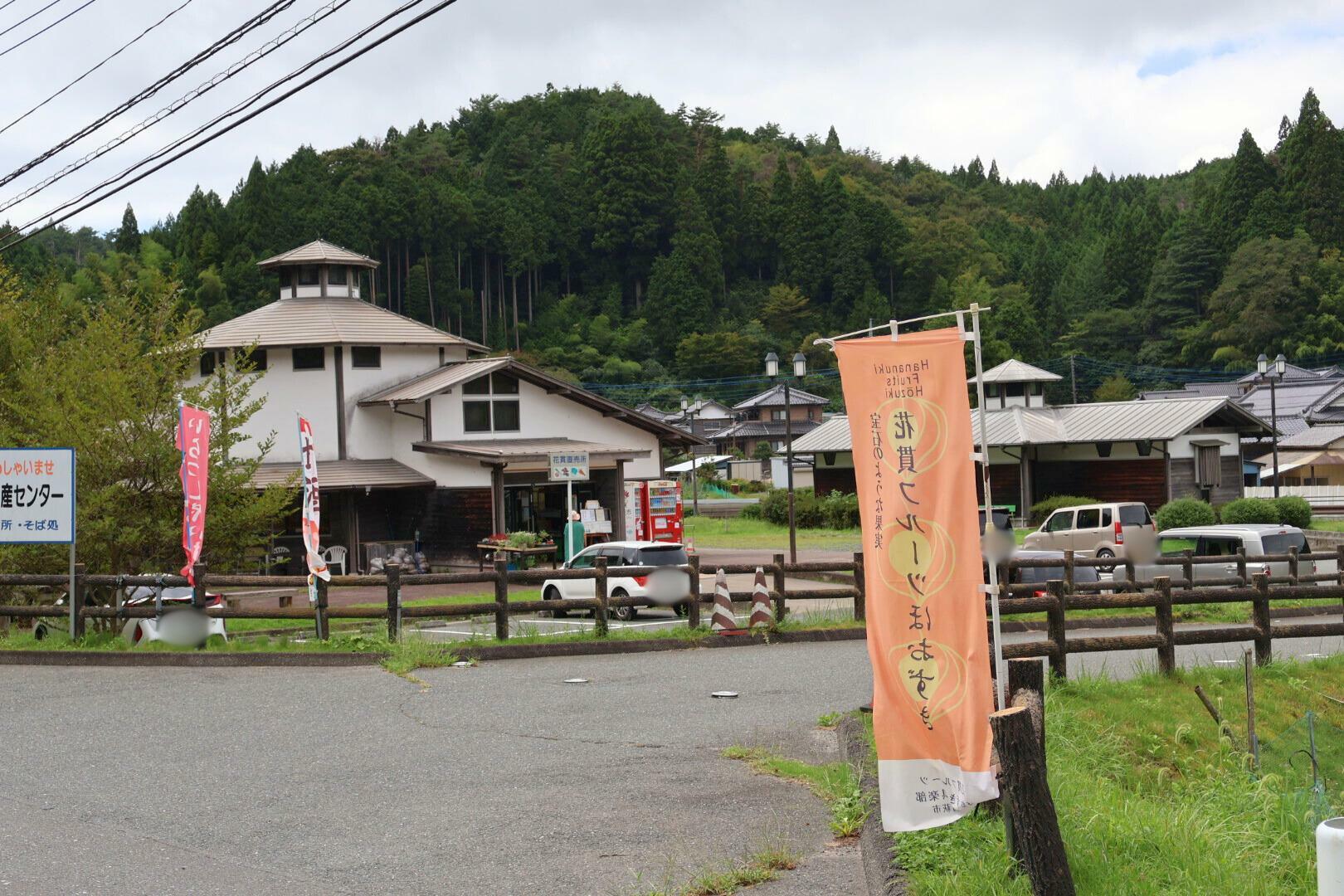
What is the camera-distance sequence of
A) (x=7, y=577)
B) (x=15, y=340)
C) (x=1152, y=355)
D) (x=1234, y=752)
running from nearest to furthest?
1. (x=1234, y=752)
2. (x=7, y=577)
3. (x=15, y=340)
4. (x=1152, y=355)

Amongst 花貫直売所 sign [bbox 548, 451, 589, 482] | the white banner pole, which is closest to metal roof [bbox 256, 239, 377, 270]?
花貫直売所 sign [bbox 548, 451, 589, 482]

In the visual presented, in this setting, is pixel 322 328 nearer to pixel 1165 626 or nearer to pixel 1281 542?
pixel 1281 542

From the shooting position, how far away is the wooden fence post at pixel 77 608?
50.0ft

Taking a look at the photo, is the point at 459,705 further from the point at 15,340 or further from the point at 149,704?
the point at 15,340

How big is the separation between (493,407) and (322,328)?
487cm

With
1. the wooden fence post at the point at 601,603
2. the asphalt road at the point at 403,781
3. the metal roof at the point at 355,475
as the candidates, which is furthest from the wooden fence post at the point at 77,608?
the metal roof at the point at 355,475

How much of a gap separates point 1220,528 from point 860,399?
17895mm

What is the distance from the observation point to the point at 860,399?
600 centimetres

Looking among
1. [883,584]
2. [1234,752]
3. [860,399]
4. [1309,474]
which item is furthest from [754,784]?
[1309,474]

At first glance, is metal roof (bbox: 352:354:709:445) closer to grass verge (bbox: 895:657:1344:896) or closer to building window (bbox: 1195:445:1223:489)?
building window (bbox: 1195:445:1223:489)

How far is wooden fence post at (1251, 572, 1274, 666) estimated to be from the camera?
12508 mm

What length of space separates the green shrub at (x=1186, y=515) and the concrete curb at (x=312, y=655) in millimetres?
19120

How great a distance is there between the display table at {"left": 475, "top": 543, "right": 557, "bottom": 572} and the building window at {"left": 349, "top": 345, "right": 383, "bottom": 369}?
5977 mm

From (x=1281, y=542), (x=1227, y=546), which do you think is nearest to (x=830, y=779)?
(x=1227, y=546)
